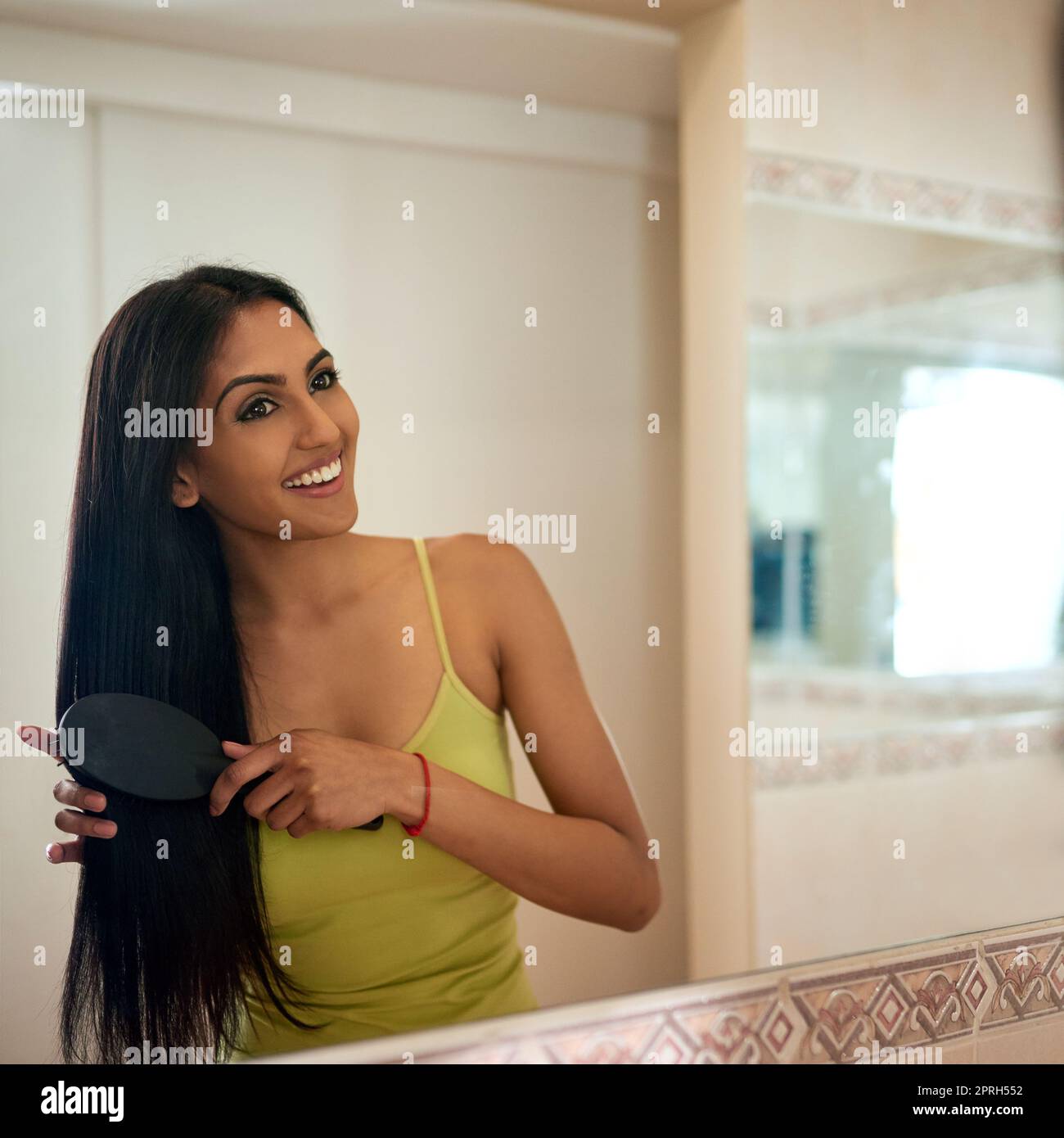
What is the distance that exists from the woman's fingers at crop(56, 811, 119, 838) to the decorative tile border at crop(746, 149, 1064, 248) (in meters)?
0.76

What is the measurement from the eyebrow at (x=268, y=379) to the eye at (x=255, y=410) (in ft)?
0.04

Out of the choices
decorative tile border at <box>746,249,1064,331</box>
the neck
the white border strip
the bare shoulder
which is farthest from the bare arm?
decorative tile border at <box>746,249,1064,331</box>

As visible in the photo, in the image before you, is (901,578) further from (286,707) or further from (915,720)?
(286,707)

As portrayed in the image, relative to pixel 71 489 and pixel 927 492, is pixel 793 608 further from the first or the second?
pixel 71 489

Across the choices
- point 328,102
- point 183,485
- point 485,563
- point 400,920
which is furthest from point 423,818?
point 328,102

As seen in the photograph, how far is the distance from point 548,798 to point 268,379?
392mm

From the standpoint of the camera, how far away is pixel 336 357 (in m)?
0.88

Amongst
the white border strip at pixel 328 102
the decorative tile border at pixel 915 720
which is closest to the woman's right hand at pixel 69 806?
the white border strip at pixel 328 102

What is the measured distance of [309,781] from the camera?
0.86 meters

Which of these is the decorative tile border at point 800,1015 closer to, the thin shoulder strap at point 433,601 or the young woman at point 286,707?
the young woman at point 286,707

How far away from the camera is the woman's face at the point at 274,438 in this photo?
0.84 meters

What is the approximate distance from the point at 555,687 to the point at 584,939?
0.68ft

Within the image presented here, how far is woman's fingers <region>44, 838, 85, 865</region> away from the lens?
0.81 m

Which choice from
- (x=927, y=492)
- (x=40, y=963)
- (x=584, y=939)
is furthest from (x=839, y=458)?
(x=40, y=963)
